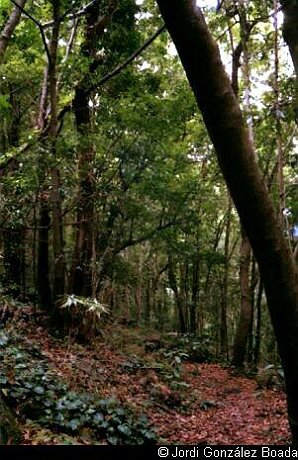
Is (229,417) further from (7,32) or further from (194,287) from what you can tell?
(194,287)

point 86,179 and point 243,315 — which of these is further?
point 243,315

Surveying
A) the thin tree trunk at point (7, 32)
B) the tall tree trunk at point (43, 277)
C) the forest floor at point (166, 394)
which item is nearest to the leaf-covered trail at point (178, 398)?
the forest floor at point (166, 394)

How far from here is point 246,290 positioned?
1490 cm

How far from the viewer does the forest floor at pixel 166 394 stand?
7.48 metres

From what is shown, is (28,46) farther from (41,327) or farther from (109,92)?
(41,327)

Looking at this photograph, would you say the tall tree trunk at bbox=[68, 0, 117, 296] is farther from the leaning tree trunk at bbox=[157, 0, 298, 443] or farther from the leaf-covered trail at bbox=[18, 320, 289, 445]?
the leaning tree trunk at bbox=[157, 0, 298, 443]

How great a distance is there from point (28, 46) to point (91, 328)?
24.7ft

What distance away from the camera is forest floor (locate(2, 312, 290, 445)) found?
7477 millimetres

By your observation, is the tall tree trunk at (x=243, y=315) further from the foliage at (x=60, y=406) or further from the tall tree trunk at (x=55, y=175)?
the foliage at (x=60, y=406)

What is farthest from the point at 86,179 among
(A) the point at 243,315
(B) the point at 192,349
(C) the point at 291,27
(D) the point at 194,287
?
(D) the point at 194,287

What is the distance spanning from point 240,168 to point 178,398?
7.57 metres

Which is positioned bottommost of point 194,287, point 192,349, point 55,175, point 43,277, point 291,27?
point 192,349

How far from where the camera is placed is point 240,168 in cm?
317

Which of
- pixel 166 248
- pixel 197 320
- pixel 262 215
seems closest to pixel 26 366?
pixel 262 215
